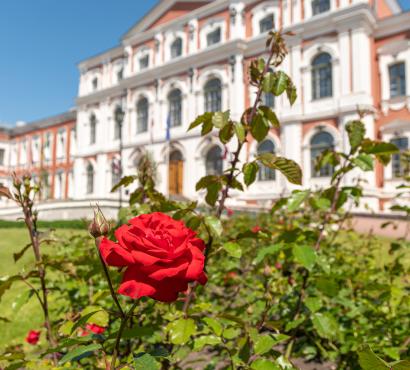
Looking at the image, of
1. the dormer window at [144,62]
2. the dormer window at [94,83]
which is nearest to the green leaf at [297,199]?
the dormer window at [144,62]

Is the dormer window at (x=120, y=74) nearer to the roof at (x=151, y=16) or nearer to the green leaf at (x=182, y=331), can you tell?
the roof at (x=151, y=16)

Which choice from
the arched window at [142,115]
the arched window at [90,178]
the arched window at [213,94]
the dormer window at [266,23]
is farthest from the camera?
the arched window at [90,178]

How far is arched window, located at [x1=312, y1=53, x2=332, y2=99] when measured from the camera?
18.4m

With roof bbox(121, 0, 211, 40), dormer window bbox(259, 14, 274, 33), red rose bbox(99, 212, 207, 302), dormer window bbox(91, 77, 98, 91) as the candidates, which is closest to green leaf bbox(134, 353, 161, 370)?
red rose bbox(99, 212, 207, 302)

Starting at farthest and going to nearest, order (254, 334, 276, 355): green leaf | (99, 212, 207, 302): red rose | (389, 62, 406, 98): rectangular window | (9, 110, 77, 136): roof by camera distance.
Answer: (9, 110, 77, 136): roof → (389, 62, 406, 98): rectangular window → (254, 334, 276, 355): green leaf → (99, 212, 207, 302): red rose

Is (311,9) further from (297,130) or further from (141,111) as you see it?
(141,111)

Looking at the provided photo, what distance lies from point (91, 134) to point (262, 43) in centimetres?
1554

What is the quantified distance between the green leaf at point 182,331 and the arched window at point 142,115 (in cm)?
2470

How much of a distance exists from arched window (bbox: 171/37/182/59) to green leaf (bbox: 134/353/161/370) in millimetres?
25349

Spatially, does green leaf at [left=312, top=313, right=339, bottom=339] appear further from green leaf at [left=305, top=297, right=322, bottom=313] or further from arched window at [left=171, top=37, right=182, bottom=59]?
arched window at [left=171, top=37, right=182, bottom=59]

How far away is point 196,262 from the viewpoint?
2.46ft

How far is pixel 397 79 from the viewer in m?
17.1

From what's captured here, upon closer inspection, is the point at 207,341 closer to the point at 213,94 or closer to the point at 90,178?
the point at 213,94

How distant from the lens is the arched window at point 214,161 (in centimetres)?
2177
